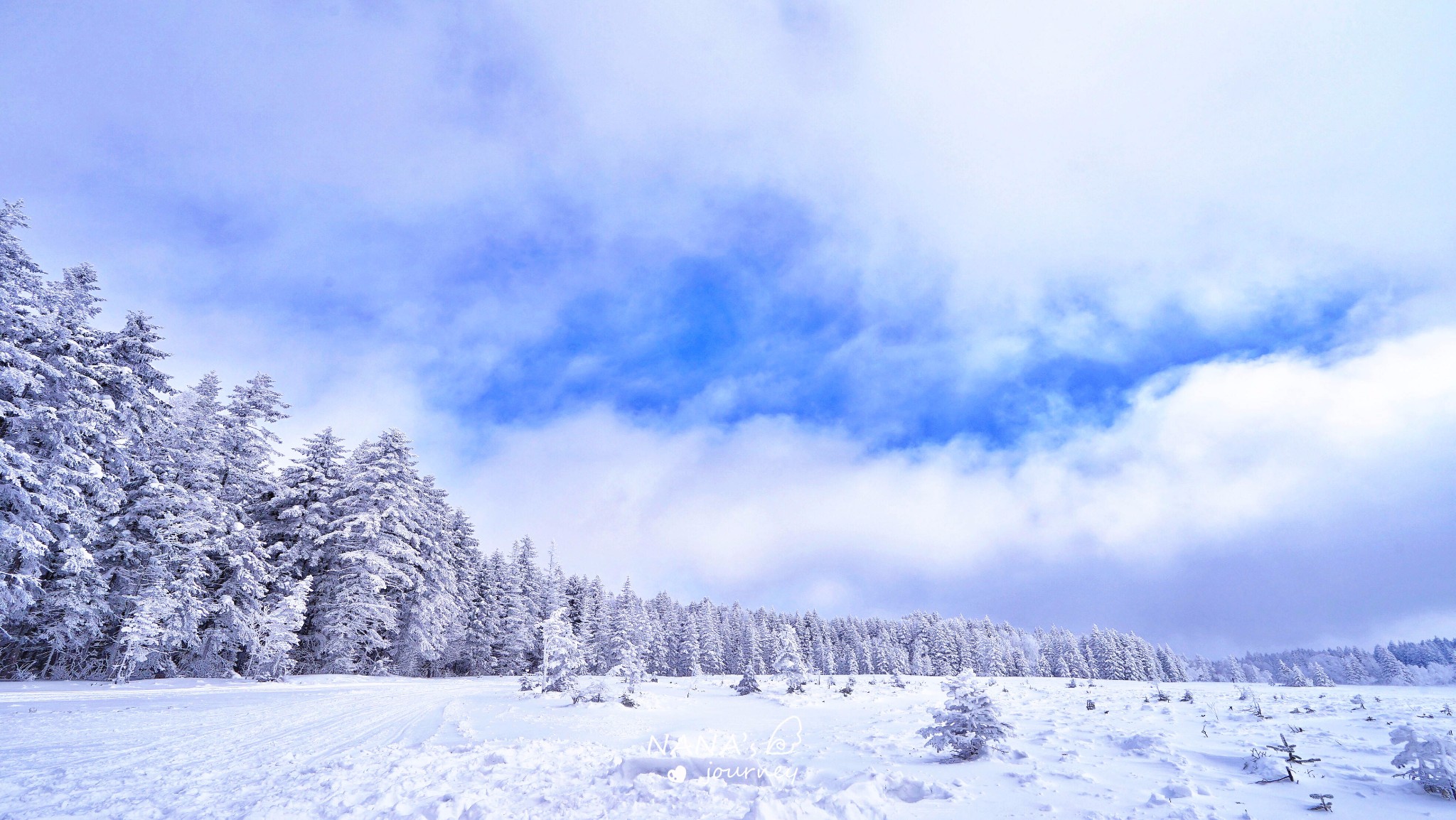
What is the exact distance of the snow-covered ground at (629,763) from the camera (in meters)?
6.38

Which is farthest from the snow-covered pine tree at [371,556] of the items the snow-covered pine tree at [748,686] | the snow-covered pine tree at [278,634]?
the snow-covered pine tree at [748,686]

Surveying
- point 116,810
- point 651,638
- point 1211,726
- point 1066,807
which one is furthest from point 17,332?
point 651,638

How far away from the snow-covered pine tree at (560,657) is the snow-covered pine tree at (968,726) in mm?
17555

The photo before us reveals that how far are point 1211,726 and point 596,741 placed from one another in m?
14.1

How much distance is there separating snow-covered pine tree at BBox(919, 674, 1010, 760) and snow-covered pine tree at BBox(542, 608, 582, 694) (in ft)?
57.6

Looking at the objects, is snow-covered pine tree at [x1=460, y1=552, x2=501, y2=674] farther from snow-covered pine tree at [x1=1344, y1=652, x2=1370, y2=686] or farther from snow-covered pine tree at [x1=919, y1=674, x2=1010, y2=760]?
snow-covered pine tree at [x1=1344, y1=652, x2=1370, y2=686]

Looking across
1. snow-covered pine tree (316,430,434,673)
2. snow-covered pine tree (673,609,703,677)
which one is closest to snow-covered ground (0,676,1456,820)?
snow-covered pine tree (316,430,434,673)

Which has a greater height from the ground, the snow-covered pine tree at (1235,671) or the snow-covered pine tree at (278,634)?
the snow-covered pine tree at (278,634)

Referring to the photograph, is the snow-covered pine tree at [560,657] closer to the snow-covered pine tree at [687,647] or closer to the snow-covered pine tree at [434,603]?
the snow-covered pine tree at [434,603]

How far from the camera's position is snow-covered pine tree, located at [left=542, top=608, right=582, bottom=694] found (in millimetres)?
23719

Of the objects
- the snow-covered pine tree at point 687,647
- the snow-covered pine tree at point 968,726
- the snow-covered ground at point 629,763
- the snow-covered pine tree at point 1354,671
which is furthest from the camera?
the snow-covered pine tree at point 687,647

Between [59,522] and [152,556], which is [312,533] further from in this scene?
[59,522]

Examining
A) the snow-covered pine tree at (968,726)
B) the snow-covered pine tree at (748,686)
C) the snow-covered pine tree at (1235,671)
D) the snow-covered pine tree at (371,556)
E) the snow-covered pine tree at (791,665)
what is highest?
the snow-covered pine tree at (371,556)

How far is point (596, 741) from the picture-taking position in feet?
39.0
